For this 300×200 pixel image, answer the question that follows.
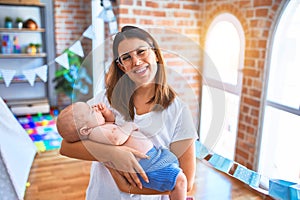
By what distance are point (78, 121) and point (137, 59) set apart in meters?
0.21

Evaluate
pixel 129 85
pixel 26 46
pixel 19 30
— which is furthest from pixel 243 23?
pixel 26 46

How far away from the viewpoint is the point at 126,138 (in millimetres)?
609

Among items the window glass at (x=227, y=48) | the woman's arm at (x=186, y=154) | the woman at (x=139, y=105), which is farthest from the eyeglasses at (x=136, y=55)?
the window glass at (x=227, y=48)

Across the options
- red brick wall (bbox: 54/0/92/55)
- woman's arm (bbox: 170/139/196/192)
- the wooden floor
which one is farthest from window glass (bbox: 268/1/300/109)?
red brick wall (bbox: 54/0/92/55)

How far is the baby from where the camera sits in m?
0.61

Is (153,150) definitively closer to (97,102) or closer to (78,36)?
(97,102)

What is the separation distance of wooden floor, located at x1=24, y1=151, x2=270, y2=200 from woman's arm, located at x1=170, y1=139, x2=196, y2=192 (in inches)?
54.5

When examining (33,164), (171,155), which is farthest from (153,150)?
(33,164)

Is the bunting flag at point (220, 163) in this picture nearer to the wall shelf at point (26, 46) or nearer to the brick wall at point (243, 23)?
the brick wall at point (243, 23)

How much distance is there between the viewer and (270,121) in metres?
2.05

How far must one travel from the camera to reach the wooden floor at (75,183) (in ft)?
6.63

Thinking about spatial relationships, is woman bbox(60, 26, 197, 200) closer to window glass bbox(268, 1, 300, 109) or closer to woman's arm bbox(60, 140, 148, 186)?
woman's arm bbox(60, 140, 148, 186)

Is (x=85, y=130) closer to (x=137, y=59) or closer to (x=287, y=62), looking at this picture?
(x=137, y=59)

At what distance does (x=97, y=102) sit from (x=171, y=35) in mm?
218
